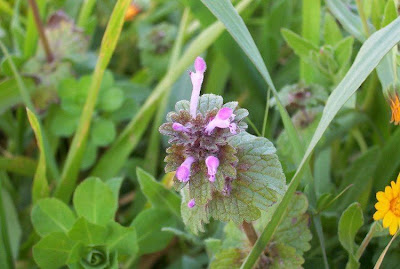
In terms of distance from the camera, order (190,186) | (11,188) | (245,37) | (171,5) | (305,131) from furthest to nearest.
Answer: (171,5), (11,188), (305,131), (245,37), (190,186)

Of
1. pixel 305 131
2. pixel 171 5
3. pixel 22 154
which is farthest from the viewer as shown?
pixel 171 5

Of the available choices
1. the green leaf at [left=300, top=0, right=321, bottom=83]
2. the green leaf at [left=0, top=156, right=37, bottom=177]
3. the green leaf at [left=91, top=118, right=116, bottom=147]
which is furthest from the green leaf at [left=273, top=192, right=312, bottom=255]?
the green leaf at [left=0, top=156, right=37, bottom=177]

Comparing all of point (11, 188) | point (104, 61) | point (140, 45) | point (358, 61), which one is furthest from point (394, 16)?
point (11, 188)

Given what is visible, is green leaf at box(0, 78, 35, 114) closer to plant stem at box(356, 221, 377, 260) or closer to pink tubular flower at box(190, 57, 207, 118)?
pink tubular flower at box(190, 57, 207, 118)

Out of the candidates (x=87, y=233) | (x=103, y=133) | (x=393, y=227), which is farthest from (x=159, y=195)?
(x=393, y=227)

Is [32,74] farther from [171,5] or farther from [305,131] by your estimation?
[305,131]

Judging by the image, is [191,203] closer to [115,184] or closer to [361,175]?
[115,184]

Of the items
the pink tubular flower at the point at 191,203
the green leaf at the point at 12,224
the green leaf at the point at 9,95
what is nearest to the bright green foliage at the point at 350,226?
the pink tubular flower at the point at 191,203
